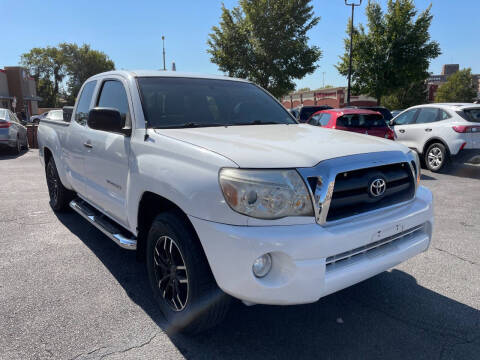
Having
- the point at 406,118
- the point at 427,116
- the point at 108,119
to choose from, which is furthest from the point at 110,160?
the point at 406,118

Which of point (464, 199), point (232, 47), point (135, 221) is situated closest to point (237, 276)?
point (135, 221)

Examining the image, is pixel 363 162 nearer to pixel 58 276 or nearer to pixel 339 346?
pixel 339 346

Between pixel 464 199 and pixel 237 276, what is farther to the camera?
pixel 464 199

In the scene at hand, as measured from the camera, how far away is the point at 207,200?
2.22 meters

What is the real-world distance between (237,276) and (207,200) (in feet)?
1.50

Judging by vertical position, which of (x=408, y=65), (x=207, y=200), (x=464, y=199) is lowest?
(x=464, y=199)

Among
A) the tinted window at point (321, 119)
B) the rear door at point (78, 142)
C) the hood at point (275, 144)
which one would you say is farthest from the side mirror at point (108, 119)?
the tinted window at point (321, 119)

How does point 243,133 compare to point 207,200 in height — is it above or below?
above

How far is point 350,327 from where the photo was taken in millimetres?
2793

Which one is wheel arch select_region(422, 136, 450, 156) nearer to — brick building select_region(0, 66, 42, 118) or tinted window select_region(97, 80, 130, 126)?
tinted window select_region(97, 80, 130, 126)

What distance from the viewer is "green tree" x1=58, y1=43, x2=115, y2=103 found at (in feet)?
220

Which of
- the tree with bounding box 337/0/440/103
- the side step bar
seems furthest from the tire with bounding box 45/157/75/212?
the tree with bounding box 337/0/440/103

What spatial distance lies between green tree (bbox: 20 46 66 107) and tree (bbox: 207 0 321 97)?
52.7m

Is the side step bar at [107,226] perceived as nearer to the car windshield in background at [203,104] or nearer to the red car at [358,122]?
the car windshield in background at [203,104]
